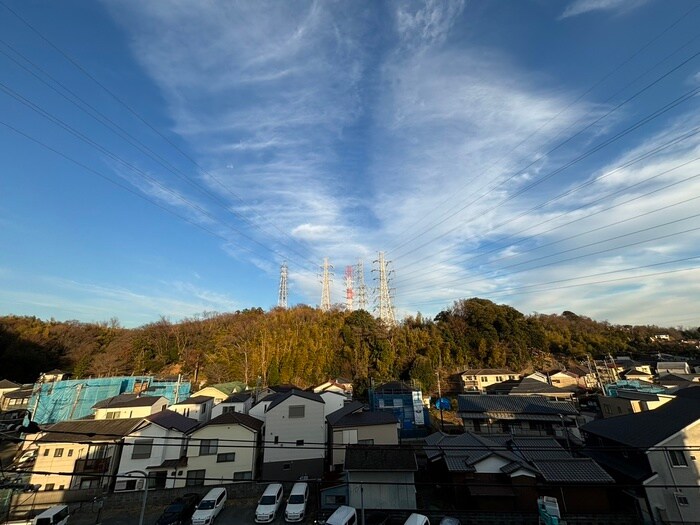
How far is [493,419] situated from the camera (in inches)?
866

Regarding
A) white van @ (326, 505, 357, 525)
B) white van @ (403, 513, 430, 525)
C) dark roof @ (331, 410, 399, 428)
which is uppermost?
dark roof @ (331, 410, 399, 428)

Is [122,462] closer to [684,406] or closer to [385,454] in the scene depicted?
[385,454]

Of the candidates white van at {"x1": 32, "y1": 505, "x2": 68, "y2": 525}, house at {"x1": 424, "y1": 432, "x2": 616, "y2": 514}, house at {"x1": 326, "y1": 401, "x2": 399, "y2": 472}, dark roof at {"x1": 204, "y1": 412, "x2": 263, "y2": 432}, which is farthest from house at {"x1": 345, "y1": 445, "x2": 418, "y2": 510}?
white van at {"x1": 32, "y1": 505, "x2": 68, "y2": 525}

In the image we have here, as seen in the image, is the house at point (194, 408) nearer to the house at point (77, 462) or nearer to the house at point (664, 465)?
the house at point (77, 462)

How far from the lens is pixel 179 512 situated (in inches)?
499

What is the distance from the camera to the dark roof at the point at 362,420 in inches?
694

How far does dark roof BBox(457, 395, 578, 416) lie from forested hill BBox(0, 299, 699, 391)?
1213cm

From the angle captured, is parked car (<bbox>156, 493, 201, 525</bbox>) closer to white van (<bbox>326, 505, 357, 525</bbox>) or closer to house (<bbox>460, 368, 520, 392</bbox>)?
white van (<bbox>326, 505, 357, 525</bbox>)

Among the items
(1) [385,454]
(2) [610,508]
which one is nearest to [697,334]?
(2) [610,508]

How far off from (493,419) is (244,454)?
16.9 meters

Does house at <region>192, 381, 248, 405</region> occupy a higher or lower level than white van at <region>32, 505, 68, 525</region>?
higher

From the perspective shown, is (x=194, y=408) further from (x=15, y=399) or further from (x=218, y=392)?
(x=15, y=399)

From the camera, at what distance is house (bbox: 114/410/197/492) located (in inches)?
636

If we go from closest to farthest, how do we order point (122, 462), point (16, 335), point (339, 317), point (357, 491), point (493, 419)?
point (357, 491) < point (122, 462) < point (493, 419) < point (16, 335) < point (339, 317)
